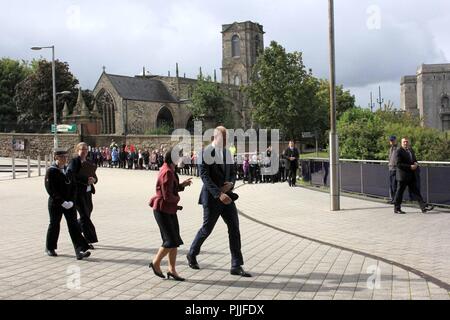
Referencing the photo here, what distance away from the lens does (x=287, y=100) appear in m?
46.9


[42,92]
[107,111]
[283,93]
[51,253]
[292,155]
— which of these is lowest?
[51,253]

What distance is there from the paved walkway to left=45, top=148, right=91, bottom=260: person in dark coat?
8.5 inches

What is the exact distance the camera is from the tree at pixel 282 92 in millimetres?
46906

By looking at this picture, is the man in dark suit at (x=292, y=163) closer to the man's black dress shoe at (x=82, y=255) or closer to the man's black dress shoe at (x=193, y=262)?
the man's black dress shoe at (x=82, y=255)

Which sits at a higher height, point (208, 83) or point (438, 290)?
point (208, 83)

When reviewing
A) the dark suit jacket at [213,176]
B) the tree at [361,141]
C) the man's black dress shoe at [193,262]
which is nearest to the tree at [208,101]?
the tree at [361,141]

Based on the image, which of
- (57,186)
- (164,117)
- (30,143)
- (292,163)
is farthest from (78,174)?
(164,117)

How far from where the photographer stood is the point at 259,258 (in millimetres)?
8344

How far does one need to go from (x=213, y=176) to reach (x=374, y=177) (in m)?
10.3

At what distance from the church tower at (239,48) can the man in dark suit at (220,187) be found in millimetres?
95836

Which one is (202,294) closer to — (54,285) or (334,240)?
(54,285)

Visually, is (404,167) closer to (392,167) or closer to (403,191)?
(403,191)
